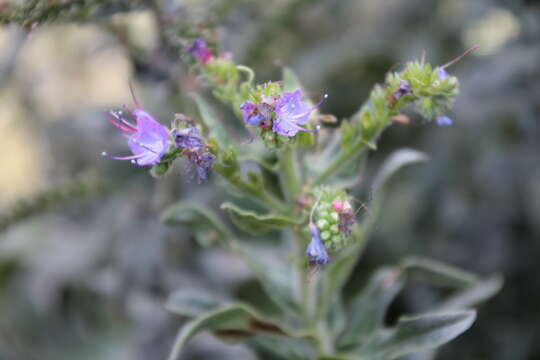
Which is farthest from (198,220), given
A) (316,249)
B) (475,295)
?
(475,295)

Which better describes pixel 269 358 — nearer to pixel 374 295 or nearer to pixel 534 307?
pixel 374 295

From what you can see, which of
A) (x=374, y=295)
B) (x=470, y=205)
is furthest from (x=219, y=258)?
(x=470, y=205)

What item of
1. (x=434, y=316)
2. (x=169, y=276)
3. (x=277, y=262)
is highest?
(x=169, y=276)

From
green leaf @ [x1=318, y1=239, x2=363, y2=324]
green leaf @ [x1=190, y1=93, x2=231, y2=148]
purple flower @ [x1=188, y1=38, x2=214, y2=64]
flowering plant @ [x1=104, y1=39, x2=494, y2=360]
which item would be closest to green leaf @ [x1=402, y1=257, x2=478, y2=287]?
flowering plant @ [x1=104, y1=39, x2=494, y2=360]

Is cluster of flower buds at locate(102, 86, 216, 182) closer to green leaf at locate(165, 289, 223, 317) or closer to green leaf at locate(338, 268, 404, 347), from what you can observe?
green leaf at locate(165, 289, 223, 317)

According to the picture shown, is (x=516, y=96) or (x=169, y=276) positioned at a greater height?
(x=516, y=96)

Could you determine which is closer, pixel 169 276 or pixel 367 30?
pixel 169 276

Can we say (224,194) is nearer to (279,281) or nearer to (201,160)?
(279,281)

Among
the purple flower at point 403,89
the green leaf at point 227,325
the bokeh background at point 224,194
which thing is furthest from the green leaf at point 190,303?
the purple flower at point 403,89
